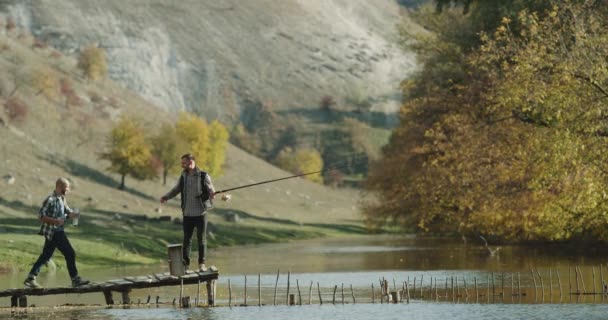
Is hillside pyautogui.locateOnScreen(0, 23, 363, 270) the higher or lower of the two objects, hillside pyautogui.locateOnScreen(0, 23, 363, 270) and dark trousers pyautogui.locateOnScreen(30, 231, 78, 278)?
the higher

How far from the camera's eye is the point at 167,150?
14138 centimetres

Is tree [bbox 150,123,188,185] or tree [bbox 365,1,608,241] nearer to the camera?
tree [bbox 365,1,608,241]

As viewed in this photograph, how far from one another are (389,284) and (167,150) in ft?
317

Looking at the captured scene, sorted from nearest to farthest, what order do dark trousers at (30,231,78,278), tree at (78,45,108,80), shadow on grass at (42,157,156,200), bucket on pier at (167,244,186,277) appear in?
dark trousers at (30,231,78,278), bucket on pier at (167,244,186,277), shadow on grass at (42,157,156,200), tree at (78,45,108,80)

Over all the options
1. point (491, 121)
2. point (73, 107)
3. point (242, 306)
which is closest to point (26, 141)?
point (73, 107)

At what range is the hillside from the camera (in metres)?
80.3

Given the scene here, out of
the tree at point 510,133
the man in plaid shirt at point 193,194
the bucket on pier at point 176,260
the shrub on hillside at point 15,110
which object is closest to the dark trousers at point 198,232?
the man in plaid shirt at point 193,194

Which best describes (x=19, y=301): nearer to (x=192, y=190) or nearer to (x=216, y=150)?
(x=192, y=190)

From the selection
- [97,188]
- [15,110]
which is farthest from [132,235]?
[15,110]

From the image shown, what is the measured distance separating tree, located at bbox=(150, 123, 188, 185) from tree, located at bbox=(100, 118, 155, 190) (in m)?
7.42

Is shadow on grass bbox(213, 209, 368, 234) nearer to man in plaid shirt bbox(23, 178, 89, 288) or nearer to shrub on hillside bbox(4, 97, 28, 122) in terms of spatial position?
shrub on hillside bbox(4, 97, 28, 122)

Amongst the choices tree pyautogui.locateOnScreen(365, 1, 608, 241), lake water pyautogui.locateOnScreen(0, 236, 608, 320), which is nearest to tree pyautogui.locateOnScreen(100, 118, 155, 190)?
tree pyautogui.locateOnScreen(365, 1, 608, 241)

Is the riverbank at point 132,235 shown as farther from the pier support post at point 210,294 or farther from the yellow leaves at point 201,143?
the pier support post at point 210,294

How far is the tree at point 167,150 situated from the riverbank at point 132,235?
12.0m
